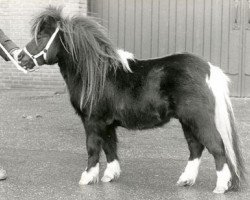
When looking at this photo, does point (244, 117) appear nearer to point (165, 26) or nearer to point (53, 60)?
point (165, 26)

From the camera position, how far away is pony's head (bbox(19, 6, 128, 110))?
634 centimetres

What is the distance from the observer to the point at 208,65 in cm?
614

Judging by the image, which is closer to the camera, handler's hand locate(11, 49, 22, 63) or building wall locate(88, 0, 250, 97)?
handler's hand locate(11, 49, 22, 63)

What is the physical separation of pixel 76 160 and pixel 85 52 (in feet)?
5.94

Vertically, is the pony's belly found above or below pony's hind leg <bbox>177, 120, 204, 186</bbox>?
above

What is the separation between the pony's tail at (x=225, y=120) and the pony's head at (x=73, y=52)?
100 cm

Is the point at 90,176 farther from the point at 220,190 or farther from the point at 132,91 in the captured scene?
the point at 220,190

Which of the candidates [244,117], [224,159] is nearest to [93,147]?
[224,159]

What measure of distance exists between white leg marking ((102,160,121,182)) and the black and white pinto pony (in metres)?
0.01

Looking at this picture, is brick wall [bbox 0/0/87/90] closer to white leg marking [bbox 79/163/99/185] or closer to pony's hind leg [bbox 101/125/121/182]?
pony's hind leg [bbox 101/125/121/182]

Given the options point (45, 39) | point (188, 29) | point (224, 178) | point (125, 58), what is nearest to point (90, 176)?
point (125, 58)

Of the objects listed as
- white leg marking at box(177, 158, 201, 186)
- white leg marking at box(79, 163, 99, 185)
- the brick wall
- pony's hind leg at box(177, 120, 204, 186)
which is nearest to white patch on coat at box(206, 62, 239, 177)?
pony's hind leg at box(177, 120, 204, 186)

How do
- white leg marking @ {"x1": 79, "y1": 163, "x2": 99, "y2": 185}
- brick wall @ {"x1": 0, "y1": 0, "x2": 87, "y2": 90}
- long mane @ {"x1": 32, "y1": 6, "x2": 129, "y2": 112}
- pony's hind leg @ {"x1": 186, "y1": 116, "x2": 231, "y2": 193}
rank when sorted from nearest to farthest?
pony's hind leg @ {"x1": 186, "y1": 116, "x2": 231, "y2": 193} → long mane @ {"x1": 32, "y1": 6, "x2": 129, "y2": 112} → white leg marking @ {"x1": 79, "y1": 163, "x2": 99, "y2": 185} → brick wall @ {"x1": 0, "y1": 0, "x2": 87, "y2": 90}

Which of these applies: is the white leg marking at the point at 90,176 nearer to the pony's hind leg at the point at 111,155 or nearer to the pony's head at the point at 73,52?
the pony's hind leg at the point at 111,155
